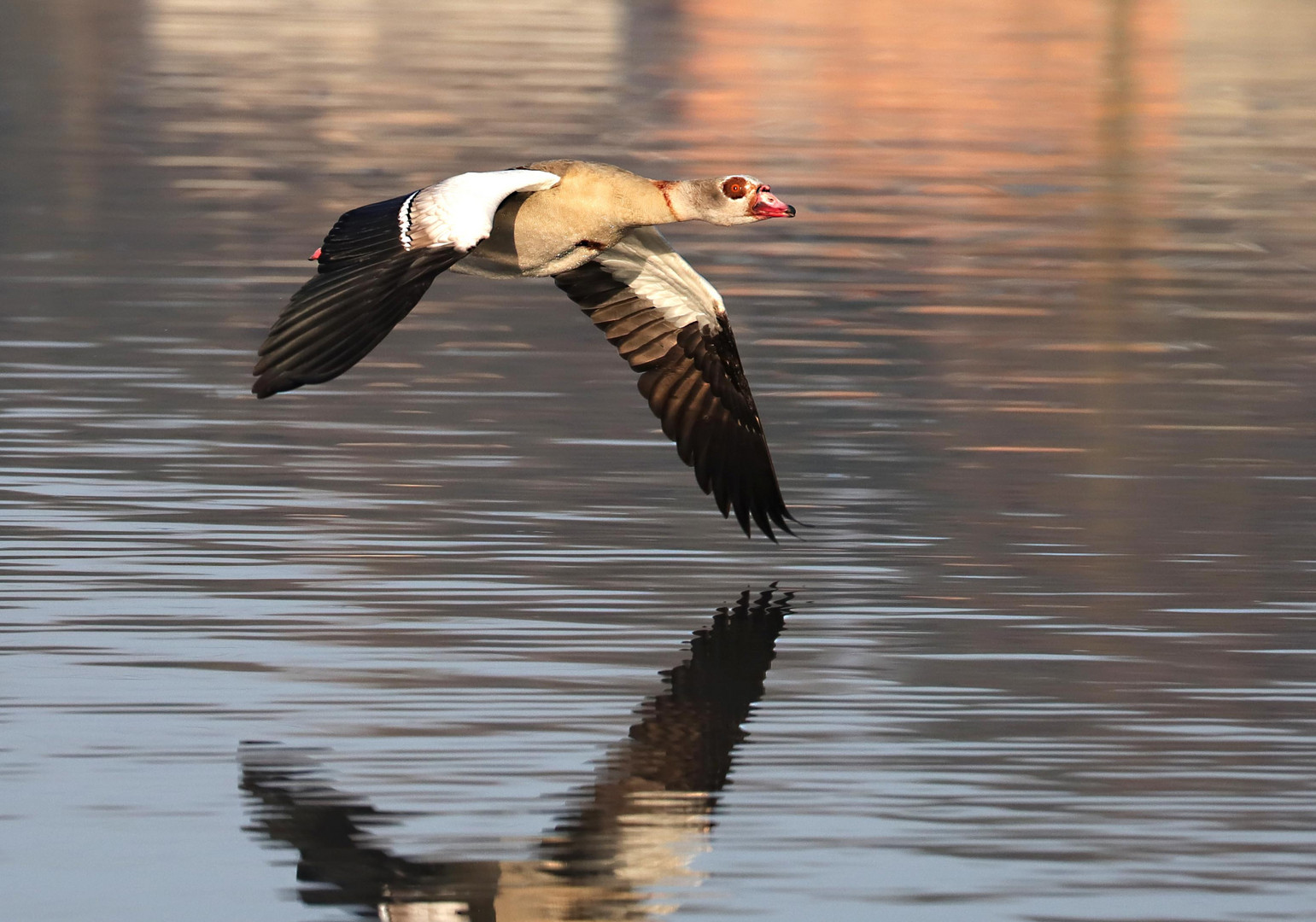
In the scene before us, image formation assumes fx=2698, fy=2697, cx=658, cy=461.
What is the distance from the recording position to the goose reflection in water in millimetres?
7539

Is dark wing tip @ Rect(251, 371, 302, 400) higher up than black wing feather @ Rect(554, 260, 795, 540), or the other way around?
dark wing tip @ Rect(251, 371, 302, 400)

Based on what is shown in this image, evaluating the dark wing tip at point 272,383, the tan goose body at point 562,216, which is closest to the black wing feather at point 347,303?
the dark wing tip at point 272,383

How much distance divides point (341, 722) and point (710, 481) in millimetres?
3584

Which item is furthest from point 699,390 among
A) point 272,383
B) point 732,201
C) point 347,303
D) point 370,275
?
point 272,383

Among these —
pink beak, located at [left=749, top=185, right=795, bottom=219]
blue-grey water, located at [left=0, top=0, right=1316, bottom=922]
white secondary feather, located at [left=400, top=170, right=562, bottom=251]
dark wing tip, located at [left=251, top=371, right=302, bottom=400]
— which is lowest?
blue-grey water, located at [left=0, top=0, right=1316, bottom=922]

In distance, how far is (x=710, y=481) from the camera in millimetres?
12344

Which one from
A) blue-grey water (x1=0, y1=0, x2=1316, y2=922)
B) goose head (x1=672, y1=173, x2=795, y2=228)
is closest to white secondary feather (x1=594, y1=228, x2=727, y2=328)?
goose head (x1=672, y1=173, x2=795, y2=228)

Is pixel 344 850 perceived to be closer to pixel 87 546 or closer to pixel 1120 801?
pixel 1120 801

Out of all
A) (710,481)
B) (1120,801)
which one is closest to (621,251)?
(710,481)

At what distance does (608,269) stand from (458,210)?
2.07 meters

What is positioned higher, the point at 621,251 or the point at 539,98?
the point at 621,251

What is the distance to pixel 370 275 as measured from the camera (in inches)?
403

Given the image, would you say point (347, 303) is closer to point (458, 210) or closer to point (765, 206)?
point (458, 210)

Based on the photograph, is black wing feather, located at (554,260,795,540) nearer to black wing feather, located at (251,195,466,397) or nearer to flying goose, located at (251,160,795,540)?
flying goose, located at (251,160,795,540)
